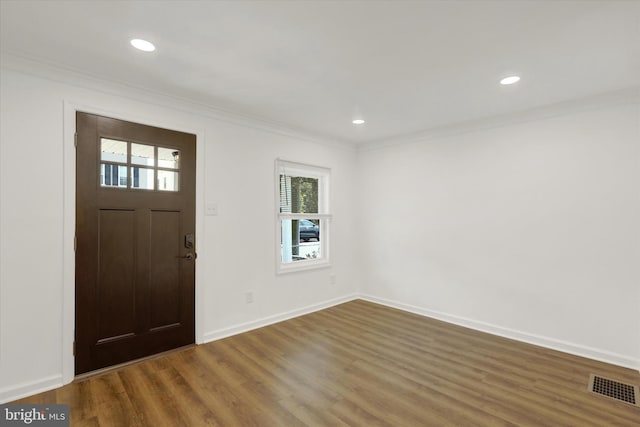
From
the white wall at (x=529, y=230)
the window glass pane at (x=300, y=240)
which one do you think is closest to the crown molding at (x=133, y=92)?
the window glass pane at (x=300, y=240)

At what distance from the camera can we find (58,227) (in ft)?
8.10

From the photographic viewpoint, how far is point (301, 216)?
441 centimetres

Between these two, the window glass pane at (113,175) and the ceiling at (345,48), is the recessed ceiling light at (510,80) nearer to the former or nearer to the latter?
the ceiling at (345,48)

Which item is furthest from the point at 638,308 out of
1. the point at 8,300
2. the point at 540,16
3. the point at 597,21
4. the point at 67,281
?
the point at 8,300

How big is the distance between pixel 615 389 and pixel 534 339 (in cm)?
90

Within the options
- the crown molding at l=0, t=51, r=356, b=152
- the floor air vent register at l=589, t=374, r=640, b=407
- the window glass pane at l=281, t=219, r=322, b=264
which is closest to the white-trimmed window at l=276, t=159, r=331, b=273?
the window glass pane at l=281, t=219, r=322, b=264

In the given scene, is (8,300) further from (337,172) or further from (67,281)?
(337,172)

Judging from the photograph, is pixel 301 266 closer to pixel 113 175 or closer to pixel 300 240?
pixel 300 240

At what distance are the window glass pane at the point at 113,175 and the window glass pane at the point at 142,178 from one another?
0.07 metres

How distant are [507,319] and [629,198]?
1.69m

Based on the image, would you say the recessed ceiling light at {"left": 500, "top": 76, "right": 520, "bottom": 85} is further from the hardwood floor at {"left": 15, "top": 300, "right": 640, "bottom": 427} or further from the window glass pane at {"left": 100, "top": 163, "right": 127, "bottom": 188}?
the window glass pane at {"left": 100, "top": 163, "right": 127, "bottom": 188}

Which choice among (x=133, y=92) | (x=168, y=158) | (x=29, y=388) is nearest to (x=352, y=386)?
(x=29, y=388)

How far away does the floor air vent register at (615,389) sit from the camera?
7.58 ft

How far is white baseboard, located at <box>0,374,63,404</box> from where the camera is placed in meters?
2.24
